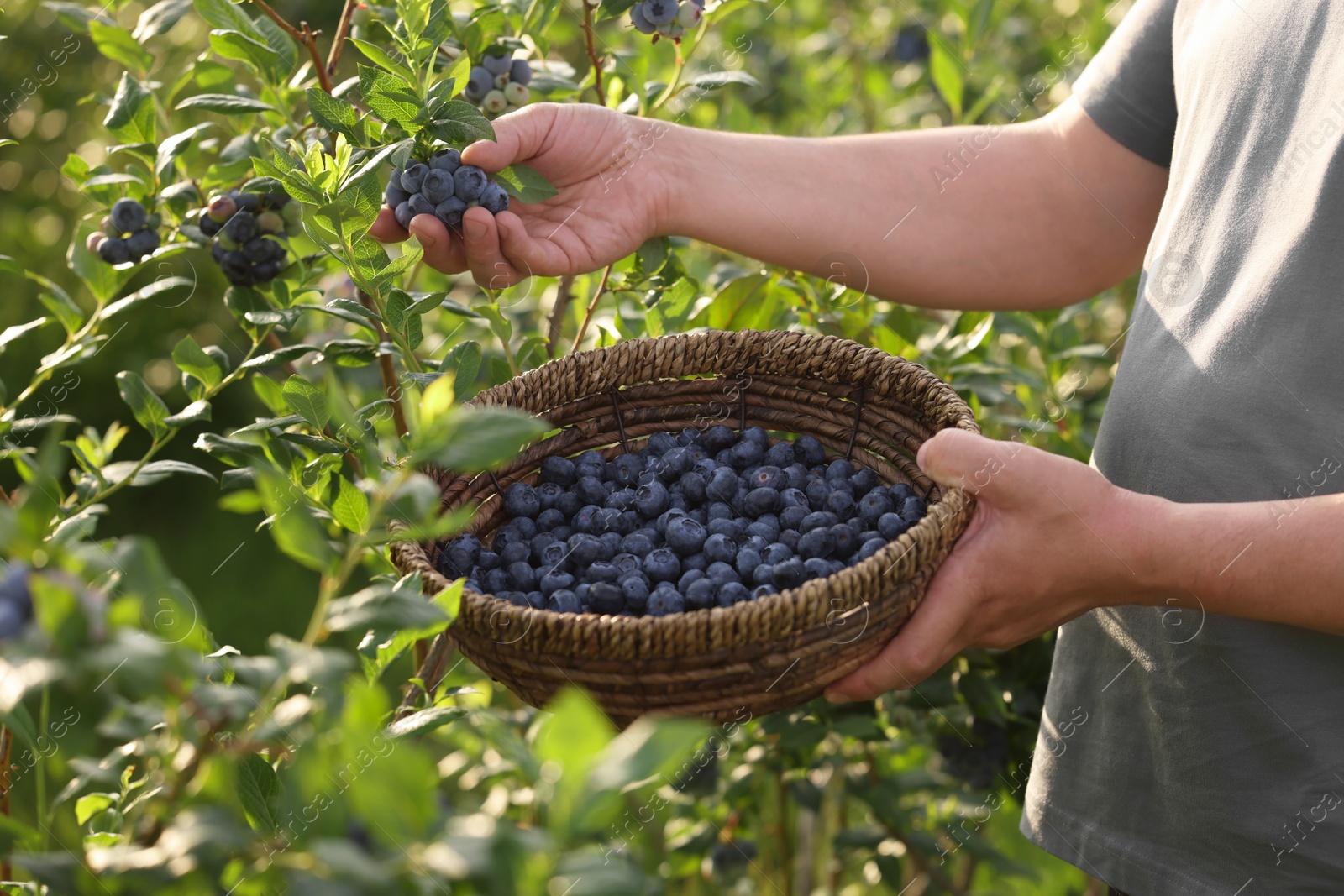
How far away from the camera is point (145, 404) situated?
1.11m

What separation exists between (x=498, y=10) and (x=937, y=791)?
1363 millimetres

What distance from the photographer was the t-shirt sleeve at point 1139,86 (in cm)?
127

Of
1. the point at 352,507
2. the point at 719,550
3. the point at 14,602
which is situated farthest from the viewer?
the point at 719,550

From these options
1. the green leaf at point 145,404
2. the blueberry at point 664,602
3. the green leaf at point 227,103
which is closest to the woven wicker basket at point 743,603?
the blueberry at point 664,602

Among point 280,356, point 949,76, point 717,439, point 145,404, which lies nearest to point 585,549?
point 717,439

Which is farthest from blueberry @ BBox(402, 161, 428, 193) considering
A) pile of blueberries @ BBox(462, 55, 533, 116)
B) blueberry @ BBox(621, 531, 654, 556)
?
blueberry @ BBox(621, 531, 654, 556)

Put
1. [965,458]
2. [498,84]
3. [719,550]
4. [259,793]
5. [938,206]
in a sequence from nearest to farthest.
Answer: [259,793], [965,458], [719,550], [498,84], [938,206]

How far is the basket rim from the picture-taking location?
86 centimetres

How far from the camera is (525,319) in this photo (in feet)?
6.50

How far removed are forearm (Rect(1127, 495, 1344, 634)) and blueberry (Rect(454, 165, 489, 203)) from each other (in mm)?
718

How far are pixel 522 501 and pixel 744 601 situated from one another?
0.39 meters

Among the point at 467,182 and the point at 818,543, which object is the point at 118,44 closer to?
the point at 467,182

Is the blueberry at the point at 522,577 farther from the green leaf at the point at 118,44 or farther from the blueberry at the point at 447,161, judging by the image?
the green leaf at the point at 118,44

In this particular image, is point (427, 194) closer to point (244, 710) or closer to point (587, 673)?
point (587, 673)
